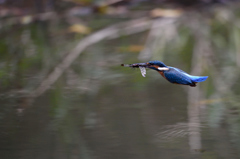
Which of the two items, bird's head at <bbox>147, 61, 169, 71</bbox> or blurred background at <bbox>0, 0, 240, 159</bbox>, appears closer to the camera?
bird's head at <bbox>147, 61, 169, 71</bbox>

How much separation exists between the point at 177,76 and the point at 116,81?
828 mm

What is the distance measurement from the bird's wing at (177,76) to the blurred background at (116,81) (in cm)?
36

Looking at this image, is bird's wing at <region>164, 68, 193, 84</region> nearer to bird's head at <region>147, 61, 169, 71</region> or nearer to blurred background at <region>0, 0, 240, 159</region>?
bird's head at <region>147, 61, 169, 71</region>

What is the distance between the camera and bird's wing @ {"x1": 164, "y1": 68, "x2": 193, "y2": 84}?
68 cm

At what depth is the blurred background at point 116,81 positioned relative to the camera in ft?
→ 3.53

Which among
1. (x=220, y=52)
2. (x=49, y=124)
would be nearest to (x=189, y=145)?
(x=49, y=124)

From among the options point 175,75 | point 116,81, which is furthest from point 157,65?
point 116,81

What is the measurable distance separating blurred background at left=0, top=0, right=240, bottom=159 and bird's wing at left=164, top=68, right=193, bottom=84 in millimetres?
355

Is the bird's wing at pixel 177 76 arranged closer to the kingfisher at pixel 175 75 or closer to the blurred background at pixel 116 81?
the kingfisher at pixel 175 75

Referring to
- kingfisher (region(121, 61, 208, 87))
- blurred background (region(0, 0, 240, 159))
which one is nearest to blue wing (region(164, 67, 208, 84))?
kingfisher (region(121, 61, 208, 87))

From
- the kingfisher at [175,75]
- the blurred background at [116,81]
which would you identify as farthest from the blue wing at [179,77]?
the blurred background at [116,81]

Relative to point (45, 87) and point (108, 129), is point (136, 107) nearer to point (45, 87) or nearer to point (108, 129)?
point (108, 129)

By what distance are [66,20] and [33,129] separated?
3.78 ft

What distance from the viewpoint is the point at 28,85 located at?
1.50m
